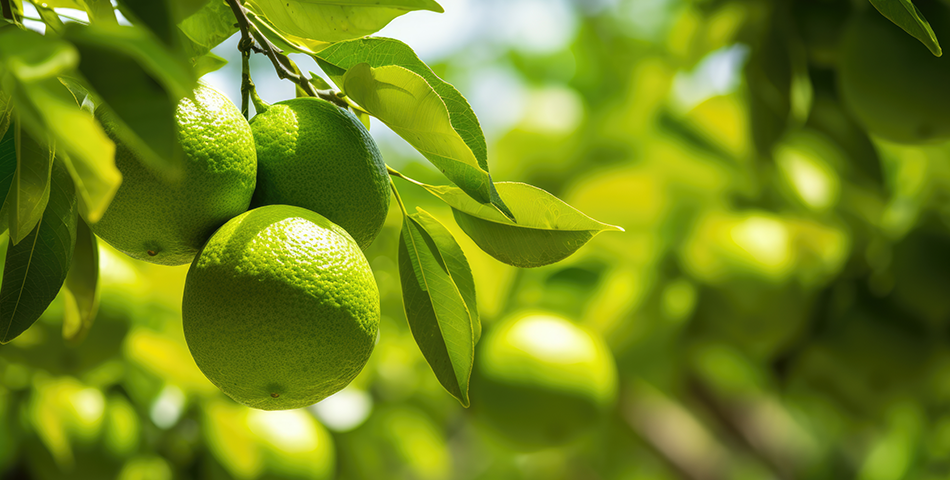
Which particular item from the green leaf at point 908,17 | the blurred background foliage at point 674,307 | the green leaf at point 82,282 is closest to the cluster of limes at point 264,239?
the green leaf at point 82,282

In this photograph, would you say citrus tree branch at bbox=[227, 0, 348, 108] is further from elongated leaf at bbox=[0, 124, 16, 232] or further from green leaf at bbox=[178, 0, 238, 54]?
elongated leaf at bbox=[0, 124, 16, 232]

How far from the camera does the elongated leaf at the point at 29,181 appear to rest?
1.32 ft

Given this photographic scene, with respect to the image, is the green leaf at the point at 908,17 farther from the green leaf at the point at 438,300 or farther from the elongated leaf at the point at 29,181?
the elongated leaf at the point at 29,181

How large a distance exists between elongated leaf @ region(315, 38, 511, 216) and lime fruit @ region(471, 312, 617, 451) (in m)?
0.85

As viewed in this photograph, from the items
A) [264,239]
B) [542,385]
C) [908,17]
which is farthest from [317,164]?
[542,385]

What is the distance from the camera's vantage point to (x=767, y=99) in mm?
1230

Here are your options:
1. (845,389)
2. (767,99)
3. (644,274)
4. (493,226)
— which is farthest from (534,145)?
(493,226)

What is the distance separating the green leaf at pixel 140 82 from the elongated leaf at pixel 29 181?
11 cm

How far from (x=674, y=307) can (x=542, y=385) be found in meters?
0.50

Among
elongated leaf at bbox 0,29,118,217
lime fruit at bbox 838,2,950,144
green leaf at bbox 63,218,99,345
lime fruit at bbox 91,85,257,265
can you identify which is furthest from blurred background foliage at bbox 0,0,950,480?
elongated leaf at bbox 0,29,118,217

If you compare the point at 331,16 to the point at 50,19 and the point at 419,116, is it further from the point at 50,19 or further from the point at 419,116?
the point at 50,19

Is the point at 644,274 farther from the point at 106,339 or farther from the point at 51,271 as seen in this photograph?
the point at 51,271

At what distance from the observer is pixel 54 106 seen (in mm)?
279

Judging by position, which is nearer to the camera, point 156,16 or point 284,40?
point 156,16
